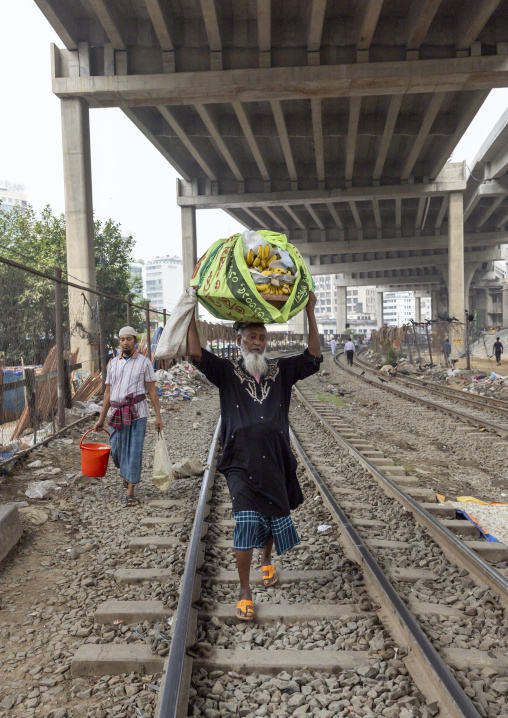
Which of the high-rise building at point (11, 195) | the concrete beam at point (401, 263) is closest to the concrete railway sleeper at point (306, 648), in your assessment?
the concrete beam at point (401, 263)

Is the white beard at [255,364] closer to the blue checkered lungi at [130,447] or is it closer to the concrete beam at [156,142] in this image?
the blue checkered lungi at [130,447]

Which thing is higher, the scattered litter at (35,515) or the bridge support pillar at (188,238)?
the bridge support pillar at (188,238)

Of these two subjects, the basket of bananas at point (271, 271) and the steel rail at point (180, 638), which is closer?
the steel rail at point (180, 638)

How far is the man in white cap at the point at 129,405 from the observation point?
6.13 meters

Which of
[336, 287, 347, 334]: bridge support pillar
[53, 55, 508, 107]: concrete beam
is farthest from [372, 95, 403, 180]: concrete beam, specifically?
[336, 287, 347, 334]: bridge support pillar

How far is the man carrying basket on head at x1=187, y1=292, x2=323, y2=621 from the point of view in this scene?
364 cm

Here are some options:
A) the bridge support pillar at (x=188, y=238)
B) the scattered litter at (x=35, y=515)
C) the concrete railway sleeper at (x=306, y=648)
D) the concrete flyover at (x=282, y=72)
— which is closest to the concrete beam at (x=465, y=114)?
the concrete flyover at (x=282, y=72)

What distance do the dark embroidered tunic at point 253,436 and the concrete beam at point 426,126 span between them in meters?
21.9

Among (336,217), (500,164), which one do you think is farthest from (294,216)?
(500,164)

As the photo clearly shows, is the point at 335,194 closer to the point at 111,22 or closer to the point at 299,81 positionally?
the point at 299,81

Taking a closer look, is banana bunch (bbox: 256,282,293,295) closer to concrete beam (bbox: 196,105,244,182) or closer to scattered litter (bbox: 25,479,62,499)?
scattered litter (bbox: 25,479,62,499)

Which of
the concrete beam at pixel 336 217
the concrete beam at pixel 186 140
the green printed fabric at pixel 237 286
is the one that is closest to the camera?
the green printed fabric at pixel 237 286

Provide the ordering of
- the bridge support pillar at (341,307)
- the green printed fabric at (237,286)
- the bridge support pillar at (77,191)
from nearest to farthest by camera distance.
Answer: the green printed fabric at (237,286), the bridge support pillar at (77,191), the bridge support pillar at (341,307)

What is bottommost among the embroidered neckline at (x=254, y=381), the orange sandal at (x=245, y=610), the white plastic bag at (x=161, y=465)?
the orange sandal at (x=245, y=610)
